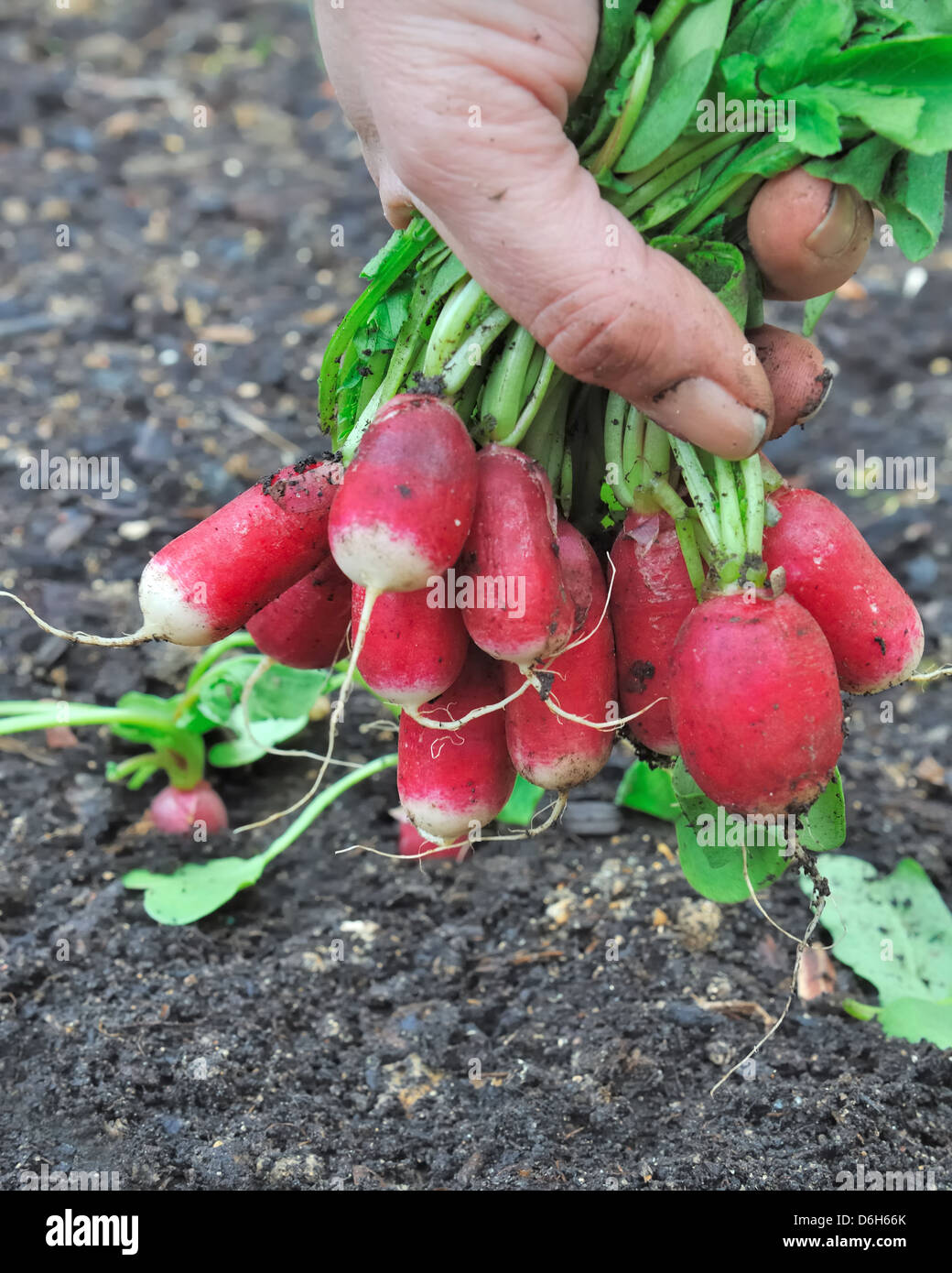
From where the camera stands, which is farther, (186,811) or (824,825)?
(186,811)

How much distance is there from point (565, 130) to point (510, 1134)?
5.21ft

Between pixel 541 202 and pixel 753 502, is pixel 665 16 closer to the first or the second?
pixel 541 202

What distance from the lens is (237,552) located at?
5.98ft

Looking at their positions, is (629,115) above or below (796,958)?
above

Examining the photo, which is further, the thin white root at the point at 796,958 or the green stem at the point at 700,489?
the thin white root at the point at 796,958

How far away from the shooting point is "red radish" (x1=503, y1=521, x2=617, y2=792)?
1.83 m

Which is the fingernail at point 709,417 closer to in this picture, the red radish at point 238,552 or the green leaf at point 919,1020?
the red radish at point 238,552

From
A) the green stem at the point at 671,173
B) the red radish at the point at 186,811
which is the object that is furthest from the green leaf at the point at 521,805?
the green stem at the point at 671,173

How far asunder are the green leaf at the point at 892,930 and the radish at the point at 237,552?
131 centimetres

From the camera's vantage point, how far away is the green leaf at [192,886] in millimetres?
2416

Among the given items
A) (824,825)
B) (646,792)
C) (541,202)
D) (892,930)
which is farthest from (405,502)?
(892,930)

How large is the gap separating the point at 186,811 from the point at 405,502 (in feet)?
4.77

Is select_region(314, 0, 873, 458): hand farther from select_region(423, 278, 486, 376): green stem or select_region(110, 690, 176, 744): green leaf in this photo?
select_region(110, 690, 176, 744): green leaf

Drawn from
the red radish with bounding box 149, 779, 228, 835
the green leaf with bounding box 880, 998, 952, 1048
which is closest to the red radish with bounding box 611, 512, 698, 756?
the green leaf with bounding box 880, 998, 952, 1048
